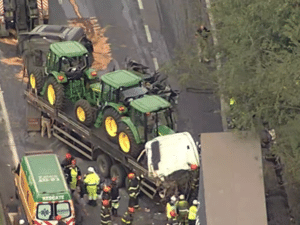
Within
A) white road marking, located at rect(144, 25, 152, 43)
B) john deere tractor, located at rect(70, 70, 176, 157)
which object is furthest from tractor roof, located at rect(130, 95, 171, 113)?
white road marking, located at rect(144, 25, 152, 43)

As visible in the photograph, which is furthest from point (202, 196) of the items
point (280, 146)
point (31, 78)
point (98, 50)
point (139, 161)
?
point (98, 50)

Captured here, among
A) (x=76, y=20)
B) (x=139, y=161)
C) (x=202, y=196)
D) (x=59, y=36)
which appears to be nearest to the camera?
(x=202, y=196)

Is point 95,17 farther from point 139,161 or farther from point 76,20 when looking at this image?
point 139,161

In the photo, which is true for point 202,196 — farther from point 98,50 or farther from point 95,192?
point 98,50

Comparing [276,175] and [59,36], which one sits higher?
[59,36]

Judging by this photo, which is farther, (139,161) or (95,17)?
(95,17)

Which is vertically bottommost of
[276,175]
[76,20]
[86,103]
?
[276,175]

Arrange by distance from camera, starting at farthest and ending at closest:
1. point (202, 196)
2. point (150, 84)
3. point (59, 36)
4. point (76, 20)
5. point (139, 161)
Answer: point (76, 20), point (59, 36), point (150, 84), point (139, 161), point (202, 196)
